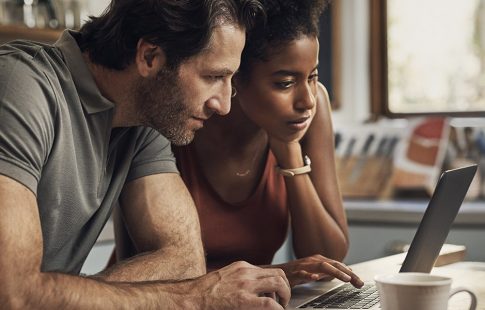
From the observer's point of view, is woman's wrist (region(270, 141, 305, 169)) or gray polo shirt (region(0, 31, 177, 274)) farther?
woman's wrist (region(270, 141, 305, 169))

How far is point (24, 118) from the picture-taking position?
1.29m

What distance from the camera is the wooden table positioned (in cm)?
149

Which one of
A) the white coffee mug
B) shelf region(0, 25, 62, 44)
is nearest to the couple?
the white coffee mug

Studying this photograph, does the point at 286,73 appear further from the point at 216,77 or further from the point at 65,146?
the point at 65,146

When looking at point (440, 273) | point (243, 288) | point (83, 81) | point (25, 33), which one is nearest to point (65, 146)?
point (83, 81)

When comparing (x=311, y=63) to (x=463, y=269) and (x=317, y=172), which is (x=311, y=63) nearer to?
(x=317, y=172)

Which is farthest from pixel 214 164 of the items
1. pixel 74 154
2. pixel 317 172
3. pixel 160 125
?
pixel 74 154

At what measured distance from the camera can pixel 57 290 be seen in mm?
1247

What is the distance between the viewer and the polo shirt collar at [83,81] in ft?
5.02

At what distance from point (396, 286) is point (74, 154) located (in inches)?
25.7

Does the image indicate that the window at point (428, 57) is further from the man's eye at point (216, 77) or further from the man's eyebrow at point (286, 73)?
the man's eye at point (216, 77)

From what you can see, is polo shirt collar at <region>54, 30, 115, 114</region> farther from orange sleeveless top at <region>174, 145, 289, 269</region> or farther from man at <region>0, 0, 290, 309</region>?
orange sleeveless top at <region>174, 145, 289, 269</region>

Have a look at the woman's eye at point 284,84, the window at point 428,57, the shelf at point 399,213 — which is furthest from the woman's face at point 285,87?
the window at point 428,57

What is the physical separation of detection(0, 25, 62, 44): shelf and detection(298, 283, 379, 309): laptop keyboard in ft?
5.53
